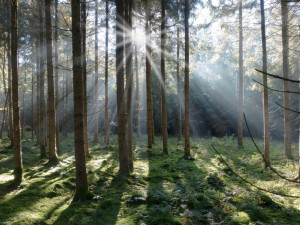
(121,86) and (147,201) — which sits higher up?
(121,86)

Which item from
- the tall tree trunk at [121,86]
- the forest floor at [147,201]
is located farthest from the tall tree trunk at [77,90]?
the tall tree trunk at [121,86]

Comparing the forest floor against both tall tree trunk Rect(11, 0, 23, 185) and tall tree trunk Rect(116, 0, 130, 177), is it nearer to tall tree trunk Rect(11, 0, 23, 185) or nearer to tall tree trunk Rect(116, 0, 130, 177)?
tall tree trunk Rect(11, 0, 23, 185)

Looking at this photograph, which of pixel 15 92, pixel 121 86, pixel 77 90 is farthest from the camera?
pixel 121 86

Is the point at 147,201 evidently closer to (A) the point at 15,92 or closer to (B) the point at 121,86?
(B) the point at 121,86

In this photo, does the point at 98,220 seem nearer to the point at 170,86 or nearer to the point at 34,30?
the point at 34,30

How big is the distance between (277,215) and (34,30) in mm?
16080

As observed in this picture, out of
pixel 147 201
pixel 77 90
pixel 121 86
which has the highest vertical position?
pixel 121 86

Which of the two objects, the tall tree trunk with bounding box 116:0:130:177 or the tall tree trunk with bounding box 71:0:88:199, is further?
the tall tree trunk with bounding box 116:0:130:177

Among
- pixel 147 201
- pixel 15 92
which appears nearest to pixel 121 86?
pixel 15 92

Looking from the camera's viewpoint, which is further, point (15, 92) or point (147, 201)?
point (15, 92)

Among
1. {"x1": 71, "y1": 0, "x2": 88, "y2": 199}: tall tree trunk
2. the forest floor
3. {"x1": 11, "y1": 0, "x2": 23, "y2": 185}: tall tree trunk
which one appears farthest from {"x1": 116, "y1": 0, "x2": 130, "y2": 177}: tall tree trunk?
{"x1": 11, "y1": 0, "x2": 23, "y2": 185}: tall tree trunk

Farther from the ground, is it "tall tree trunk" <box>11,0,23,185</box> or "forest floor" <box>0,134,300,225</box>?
"tall tree trunk" <box>11,0,23,185</box>

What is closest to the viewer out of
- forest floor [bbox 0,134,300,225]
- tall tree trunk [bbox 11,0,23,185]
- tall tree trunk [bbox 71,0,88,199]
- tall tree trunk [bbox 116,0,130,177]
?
forest floor [bbox 0,134,300,225]

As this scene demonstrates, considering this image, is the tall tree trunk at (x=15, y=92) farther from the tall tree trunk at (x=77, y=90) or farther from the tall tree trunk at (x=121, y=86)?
the tall tree trunk at (x=121, y=86)
